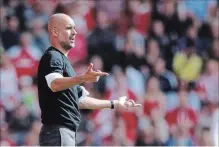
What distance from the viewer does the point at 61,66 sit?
6887 mm

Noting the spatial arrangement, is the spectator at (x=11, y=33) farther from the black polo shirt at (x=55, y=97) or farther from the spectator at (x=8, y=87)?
the black polo shirt at (x=55, y=97)

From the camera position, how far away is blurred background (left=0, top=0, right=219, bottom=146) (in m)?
13.5

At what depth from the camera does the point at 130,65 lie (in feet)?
48.5

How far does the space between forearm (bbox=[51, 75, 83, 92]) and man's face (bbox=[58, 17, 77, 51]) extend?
48 centimetres

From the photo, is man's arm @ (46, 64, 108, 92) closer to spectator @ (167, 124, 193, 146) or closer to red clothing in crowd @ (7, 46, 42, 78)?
spectator @ (167, 124, 193, 146)

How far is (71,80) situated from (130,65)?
27.1ft

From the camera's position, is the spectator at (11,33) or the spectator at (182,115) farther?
the spectator at (11,33)

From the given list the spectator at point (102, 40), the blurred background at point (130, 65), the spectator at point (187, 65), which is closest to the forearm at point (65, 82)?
the blurred background at point (130, 65)

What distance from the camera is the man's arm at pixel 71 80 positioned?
6.45m

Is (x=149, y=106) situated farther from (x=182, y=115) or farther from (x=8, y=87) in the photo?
(x=8, y=87)

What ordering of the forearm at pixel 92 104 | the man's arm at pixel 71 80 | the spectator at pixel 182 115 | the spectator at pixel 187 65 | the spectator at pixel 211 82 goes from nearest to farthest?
the man's arm at pixel 71 80
the forearm at pixel 92 104
the spectator at pixel 182 115
the spectator at pixel 211 82
the spectator at pixel 187 65

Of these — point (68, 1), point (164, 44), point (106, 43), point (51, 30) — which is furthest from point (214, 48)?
point (51, 30)

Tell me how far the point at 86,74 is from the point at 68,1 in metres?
9.64

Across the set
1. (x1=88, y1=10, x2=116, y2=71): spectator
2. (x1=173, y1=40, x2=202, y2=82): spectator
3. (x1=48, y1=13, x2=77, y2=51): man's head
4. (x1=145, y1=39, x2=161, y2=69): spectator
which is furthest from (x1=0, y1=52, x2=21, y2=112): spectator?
(x1=48, y1=13, x2=77, y2=51): man's head
